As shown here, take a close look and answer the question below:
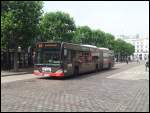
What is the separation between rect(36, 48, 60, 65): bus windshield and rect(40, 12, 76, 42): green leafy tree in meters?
23.1

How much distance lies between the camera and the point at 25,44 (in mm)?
35625

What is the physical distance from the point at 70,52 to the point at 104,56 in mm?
14622

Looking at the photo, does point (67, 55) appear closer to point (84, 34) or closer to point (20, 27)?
point (20, 27)

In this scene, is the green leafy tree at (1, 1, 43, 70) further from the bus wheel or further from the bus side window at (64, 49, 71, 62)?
the bus side window at (64, 49, 71, 62)

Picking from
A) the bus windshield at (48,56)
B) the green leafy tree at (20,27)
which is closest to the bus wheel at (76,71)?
the bus windshield at (48,56)

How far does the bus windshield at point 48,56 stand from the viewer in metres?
23.8

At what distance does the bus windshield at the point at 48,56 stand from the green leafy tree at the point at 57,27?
910 inches

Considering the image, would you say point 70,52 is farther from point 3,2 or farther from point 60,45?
point 3,2

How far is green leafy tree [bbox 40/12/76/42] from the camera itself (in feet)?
158

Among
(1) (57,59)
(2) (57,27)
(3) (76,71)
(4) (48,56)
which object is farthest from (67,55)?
(2) (57,27)

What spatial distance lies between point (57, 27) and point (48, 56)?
80.6 ft

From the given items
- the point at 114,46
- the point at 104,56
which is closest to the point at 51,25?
the point at 104,56

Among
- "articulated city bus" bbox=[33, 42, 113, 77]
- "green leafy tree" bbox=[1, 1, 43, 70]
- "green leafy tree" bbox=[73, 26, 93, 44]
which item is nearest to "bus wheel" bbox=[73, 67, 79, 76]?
"articulated city bus" bbox=[33, 42, 113, 77]

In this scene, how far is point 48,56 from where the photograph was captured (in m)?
24.0
